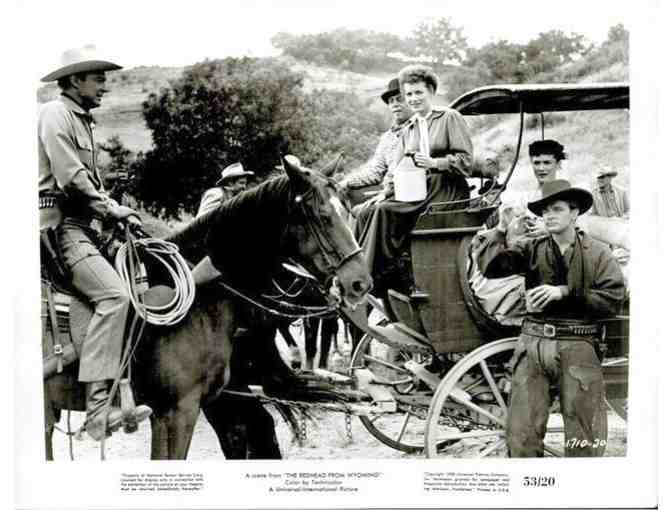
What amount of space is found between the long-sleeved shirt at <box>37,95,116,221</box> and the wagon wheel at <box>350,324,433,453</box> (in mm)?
1939

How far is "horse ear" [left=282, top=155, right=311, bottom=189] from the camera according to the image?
4621mm

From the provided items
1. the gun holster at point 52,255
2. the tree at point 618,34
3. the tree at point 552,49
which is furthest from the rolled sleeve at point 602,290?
the gun holster at point 52,255

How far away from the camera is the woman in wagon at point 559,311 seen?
4.97m

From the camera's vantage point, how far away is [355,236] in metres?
5.04

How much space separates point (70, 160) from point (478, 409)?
300 cm

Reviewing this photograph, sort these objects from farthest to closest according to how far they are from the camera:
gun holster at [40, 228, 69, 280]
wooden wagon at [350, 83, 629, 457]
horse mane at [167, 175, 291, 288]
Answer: wooden wagon at [350, 83, 629, 457] → gun holster at [40, 228, 69, 280] → horse mane at [167, 175, 291, 288]

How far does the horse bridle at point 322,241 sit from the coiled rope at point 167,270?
0.83 m

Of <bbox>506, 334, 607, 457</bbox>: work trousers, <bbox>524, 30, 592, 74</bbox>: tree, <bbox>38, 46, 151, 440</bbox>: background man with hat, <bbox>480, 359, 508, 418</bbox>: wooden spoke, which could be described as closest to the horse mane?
<bbox>38, 46, 151, 440</bbox>: background man with hat

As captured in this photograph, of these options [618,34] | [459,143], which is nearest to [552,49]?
[618,34]

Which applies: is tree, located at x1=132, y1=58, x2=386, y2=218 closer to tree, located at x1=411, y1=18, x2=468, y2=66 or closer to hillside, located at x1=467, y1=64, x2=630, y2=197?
tree, located at x1=411, y1=18, x2=468, y2=66
